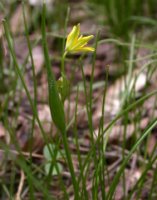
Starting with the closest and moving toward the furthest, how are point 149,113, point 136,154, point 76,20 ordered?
point 136,154, point 149,113, point 76,20

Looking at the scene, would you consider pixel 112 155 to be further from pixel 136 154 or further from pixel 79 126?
pixel 79 126

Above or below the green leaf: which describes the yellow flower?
above

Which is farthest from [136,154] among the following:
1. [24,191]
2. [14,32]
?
[14,32]

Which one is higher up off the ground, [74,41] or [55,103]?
[74,41]

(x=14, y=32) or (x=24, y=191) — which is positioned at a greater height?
(x=14, y=32)

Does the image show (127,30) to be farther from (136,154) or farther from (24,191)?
(24,191)

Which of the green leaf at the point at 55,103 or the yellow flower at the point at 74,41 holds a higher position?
the yellow flower at the point at 74,41

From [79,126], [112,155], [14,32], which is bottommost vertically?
[112,155]

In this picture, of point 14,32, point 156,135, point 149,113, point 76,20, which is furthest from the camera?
point 76,20

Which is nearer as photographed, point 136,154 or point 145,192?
point 145,192
